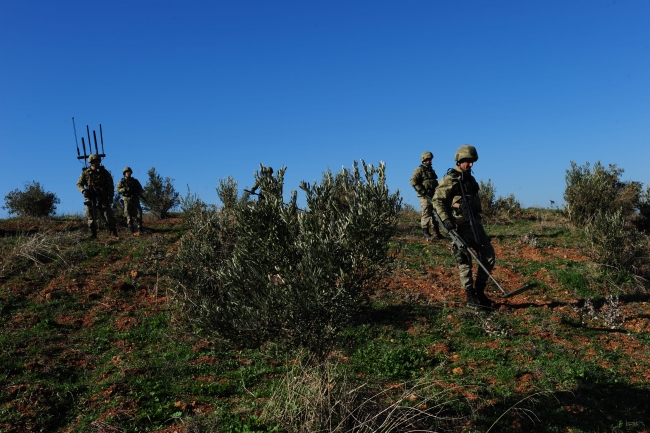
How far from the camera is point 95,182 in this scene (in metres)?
12.2

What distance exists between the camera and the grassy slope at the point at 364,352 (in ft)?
16.5

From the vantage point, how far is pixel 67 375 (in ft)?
20.6

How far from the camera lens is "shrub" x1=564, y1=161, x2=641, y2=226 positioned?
11.7 m

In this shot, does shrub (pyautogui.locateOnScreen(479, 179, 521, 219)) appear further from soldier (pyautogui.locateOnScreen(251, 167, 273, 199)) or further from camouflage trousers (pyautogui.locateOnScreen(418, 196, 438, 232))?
soldier (pyautogui.locateOnScreen(251, 167, 273, 199))

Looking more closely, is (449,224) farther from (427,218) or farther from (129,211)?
(129,211)

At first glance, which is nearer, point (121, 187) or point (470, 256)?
point (470, 256)

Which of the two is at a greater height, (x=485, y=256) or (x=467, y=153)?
(x=467, y=153)

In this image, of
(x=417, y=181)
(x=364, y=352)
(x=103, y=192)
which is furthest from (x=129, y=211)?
(x=364, y=352)

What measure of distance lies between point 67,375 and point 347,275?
13.7 ft

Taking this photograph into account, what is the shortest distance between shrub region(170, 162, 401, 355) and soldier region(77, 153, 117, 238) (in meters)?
8.85

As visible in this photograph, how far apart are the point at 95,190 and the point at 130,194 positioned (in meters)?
0.80

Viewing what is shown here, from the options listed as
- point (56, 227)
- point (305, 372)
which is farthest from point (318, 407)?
point (56, 227)

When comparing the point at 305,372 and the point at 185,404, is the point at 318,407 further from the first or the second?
the point at 185,404

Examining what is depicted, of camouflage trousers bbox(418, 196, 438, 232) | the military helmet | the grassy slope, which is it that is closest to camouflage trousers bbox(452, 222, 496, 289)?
the grassy slope
